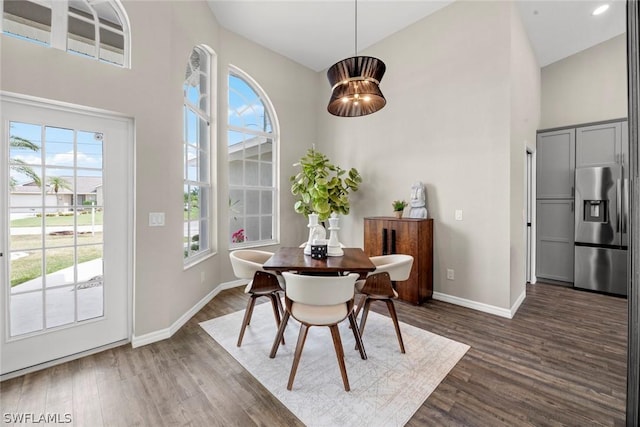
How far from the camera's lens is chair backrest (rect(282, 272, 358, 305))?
1.69 meters

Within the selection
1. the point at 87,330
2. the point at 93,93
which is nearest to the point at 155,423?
the point at 87,330

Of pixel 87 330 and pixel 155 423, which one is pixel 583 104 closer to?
pixel 155 423

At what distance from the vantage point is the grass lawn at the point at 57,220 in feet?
6.25

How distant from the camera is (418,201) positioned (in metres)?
3.48

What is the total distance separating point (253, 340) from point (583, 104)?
→ 19.0ft

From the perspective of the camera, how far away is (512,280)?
300 cm

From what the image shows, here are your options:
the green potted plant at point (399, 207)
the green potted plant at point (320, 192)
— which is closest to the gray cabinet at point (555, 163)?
the green potted plant at point (399, 207)

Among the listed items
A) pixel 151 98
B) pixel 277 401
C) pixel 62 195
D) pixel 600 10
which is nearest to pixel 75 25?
pixel 151 98

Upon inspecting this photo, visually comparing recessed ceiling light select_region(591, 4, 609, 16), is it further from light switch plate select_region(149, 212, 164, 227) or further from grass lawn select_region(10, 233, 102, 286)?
grass lawn select_region(10, 233, 102, 286)

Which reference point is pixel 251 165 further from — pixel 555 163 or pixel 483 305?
pixel 555 163

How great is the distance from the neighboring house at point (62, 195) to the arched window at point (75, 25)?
0.99 meters

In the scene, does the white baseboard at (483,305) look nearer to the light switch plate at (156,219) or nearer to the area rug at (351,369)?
the area rug at (351,369)

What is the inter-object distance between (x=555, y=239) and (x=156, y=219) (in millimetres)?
5491

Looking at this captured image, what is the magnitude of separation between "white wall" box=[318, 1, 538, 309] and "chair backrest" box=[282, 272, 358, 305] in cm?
218
